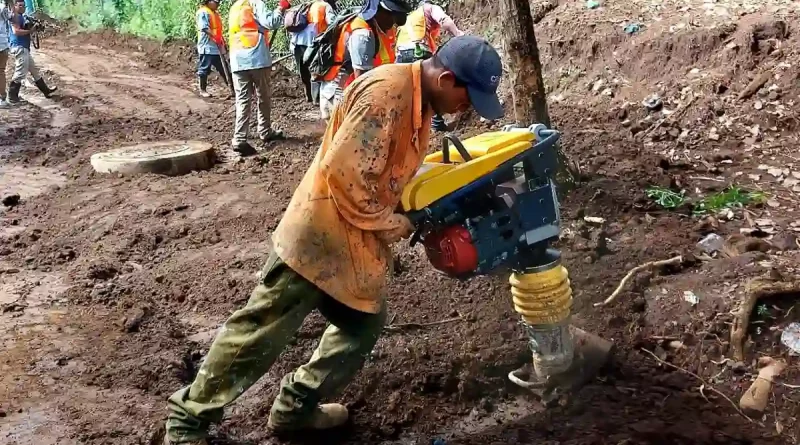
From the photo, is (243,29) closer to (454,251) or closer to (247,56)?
(247,56)

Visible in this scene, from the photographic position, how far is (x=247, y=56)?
8.83 metres

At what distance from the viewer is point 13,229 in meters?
6.70

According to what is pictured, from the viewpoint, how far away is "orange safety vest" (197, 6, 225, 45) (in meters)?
12.2

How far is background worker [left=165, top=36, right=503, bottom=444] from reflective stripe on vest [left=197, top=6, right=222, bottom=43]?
33.2 ft

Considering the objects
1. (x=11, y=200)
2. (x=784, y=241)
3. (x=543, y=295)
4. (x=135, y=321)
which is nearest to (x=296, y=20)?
(x=11, y=200)

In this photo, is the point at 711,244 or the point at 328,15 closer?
the point at 711,244

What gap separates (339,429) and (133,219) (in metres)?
3.84

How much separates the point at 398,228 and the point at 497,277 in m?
1.96

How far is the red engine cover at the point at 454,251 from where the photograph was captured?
285 cm

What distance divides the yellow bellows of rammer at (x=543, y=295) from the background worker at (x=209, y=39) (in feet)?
33.5

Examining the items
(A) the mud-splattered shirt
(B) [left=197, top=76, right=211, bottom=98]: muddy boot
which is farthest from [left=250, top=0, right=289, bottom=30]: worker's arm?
(A) the mud-splattered shirt

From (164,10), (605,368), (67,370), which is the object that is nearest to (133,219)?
(67,370)

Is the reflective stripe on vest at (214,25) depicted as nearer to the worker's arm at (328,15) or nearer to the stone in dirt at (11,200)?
the worker's arm at (328,15)

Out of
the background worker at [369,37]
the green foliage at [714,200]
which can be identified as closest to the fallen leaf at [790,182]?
the green foliage at [714,200]
